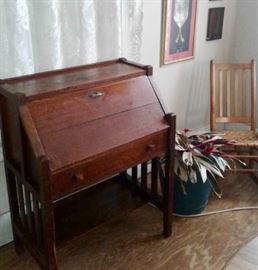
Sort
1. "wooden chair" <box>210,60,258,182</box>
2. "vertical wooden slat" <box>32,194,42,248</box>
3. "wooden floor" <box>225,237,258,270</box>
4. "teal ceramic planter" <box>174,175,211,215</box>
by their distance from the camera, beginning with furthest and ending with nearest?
1. "wooden chair" <box>210,60,258,182</box>
2. "teal ceramic planter" <box>174,175,211,215</box>
3. "wooden floor" <box>225,237,258,270</box>
4. "vertical wooden slat" <box>32,194,42,248</box>

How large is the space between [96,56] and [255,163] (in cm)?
→ 169

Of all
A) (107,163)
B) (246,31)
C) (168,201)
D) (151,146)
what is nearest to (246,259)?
(168,201)

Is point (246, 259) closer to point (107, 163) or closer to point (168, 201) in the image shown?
point (168, 201)

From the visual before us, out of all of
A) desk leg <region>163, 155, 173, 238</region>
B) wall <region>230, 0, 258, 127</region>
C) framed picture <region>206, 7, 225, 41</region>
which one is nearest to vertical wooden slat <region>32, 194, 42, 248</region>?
desk leg <region>163, 155, 173, 238</region>

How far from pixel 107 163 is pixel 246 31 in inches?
84.0

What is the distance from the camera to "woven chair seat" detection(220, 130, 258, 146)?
2.61 m

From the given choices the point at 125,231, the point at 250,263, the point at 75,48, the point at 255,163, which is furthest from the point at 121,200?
the point at 255,163

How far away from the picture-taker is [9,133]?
1.74 metres

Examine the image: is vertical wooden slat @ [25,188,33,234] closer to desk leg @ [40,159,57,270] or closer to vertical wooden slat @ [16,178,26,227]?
vertical wooden slat @ [16,178,26,227]

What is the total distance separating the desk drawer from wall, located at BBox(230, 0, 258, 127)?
1.71m

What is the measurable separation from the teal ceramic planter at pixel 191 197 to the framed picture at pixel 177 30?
0.94m

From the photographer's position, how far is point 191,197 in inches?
93.5

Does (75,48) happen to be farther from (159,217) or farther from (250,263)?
(250,263)

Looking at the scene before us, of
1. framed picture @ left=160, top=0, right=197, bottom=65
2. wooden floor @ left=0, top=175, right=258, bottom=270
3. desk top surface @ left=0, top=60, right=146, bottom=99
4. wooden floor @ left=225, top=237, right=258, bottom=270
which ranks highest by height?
framed picture @ left=160, top=0, right=197, bottom=65
